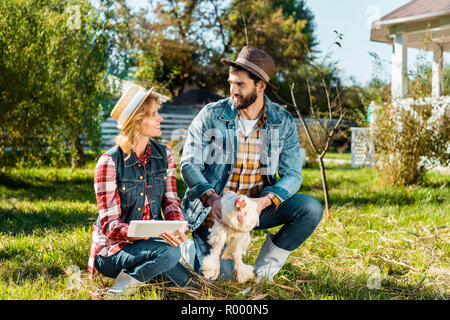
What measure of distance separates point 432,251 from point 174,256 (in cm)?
240

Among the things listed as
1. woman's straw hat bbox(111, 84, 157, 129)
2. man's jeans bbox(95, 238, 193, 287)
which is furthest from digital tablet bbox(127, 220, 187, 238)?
woman's straw hat bbox(111, 84, 157, 129)

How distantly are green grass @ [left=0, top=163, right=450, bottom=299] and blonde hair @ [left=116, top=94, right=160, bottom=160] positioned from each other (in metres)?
0.87

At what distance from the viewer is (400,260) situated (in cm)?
391

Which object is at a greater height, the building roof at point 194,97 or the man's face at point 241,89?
the building roof at point 194,97

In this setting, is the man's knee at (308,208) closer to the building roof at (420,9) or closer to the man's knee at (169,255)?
the man's knee at (169,255)

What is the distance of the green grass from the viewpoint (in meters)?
3.10

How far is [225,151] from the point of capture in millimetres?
3520

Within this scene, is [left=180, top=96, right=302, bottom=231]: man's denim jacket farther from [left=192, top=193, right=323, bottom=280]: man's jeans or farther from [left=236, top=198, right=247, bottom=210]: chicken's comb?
[left=236, top=198, right=247, bottom=210]: chicken's comb

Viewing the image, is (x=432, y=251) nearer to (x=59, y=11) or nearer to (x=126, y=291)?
(x=126, y=291)

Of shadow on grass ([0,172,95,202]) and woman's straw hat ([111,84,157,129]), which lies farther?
shadow on grass ([0,172,95,202])

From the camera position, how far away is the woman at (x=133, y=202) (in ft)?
9.33

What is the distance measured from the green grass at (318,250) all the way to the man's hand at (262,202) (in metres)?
0.52

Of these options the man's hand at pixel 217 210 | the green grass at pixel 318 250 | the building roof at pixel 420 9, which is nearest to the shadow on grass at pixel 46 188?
the green grass at pixel 318 250

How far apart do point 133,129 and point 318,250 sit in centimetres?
215
